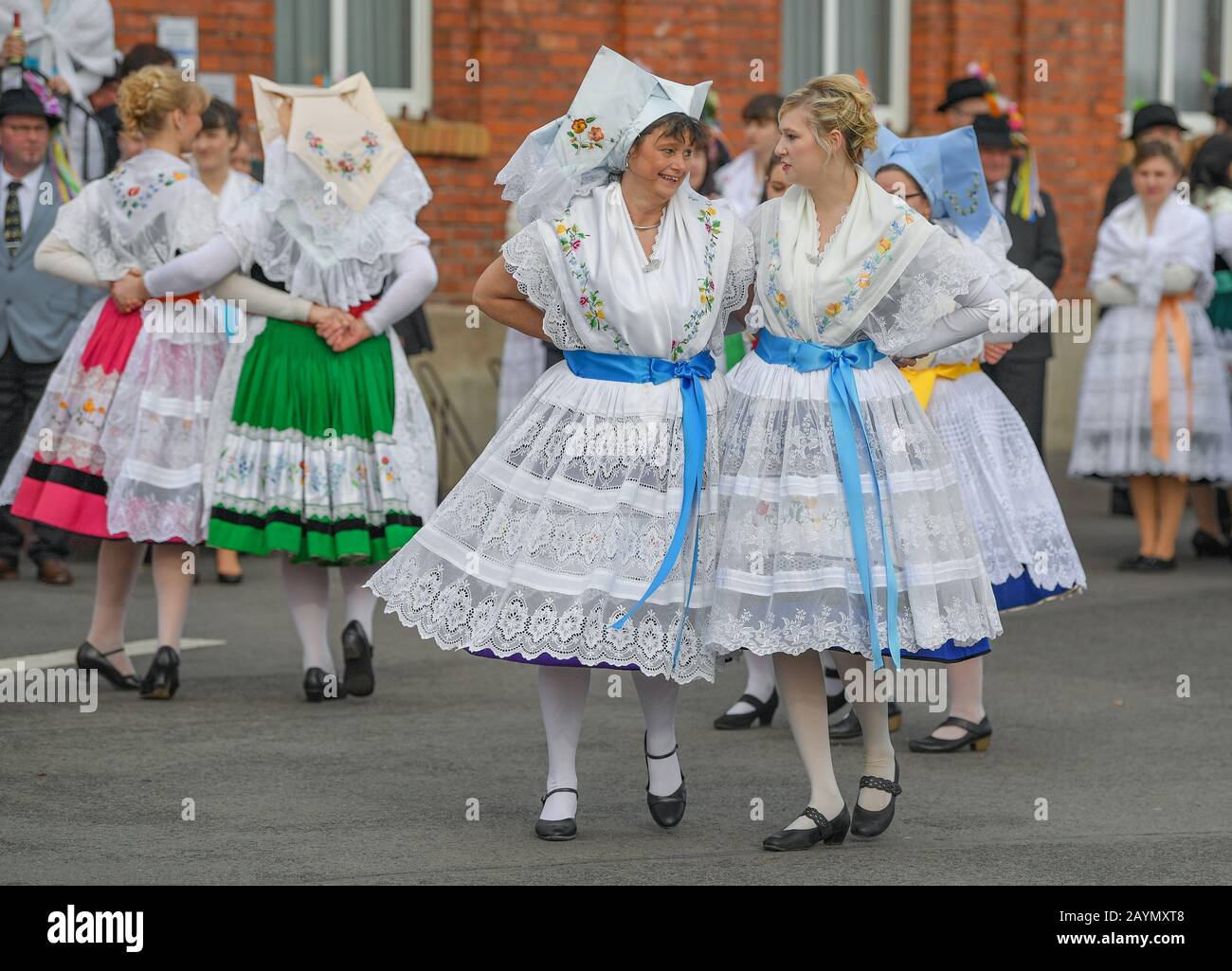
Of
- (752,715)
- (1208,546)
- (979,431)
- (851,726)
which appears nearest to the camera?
(979,431)

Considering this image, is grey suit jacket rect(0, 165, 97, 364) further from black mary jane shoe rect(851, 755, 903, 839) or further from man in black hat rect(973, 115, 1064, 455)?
black mary jane shoe rect(851, 755, 903, 839)

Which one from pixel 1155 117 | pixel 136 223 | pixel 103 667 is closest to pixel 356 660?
pixel 103 667

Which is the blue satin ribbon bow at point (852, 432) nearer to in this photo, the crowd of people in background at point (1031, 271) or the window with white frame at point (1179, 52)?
the crowd of people in background at point (1031, 271)

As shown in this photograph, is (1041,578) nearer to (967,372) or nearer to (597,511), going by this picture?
(967,372)

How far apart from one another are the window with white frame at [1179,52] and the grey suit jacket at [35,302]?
8541mm

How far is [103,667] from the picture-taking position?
7.63 meters

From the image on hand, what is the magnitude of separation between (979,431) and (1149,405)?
4637mm

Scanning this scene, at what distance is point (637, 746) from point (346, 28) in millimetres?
7543

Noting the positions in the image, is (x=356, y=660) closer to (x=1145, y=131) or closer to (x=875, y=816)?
(x=875, y=816)

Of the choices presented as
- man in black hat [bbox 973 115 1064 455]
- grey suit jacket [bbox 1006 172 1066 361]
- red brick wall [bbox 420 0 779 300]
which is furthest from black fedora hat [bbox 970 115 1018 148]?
red brick wall [bbox 420 0 779 300]

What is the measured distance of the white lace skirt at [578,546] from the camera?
5.42 m

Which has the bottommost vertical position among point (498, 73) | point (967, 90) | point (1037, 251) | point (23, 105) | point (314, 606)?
point (314, 606)

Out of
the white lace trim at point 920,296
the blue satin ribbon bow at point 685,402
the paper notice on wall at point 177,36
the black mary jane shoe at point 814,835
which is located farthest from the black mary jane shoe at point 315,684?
the paper notice on wall at point 177,36

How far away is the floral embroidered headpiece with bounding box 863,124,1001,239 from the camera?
6539 millimetres
